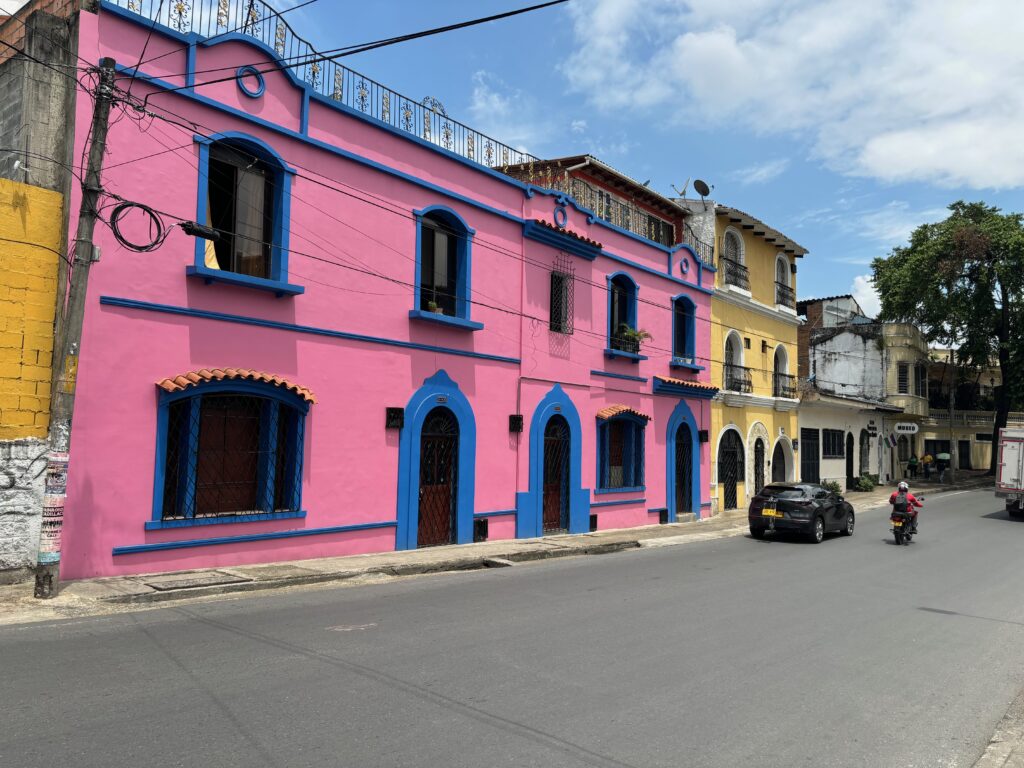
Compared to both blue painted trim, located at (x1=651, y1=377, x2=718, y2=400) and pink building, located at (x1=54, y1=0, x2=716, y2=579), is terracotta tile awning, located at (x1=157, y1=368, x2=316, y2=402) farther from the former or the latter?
blue painted trim, located at (x1=651, y1=377, x2=718, y2=400)

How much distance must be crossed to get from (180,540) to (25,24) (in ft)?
24.7

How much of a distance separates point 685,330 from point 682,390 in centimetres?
233

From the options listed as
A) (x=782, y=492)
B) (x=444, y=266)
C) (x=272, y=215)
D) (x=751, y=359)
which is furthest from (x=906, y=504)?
(x=272, y=215)

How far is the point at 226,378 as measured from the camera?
36.4 ft

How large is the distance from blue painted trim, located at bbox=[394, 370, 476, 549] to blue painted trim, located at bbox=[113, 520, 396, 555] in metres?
0.45

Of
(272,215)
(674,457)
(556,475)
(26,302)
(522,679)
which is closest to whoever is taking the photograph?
(522,679)

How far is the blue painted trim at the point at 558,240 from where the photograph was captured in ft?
56.8

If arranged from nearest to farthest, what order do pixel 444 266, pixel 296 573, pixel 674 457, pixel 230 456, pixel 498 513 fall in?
pixel 296 573 < pixel 230 456 < pixel 444 266 < pixel 498 513 < pixel 674 457

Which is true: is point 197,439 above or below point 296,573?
above

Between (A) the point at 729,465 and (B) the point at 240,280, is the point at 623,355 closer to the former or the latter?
(A) the point at 729,465

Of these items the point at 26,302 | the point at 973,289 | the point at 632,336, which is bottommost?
the point at 26,302

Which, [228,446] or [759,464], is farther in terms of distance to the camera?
[759,464]

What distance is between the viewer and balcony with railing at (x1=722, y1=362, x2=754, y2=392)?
25344mm

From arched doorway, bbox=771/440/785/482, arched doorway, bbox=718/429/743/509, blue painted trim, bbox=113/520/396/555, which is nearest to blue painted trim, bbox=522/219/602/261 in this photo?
blue painted trim, bbox=113/520/396/555
